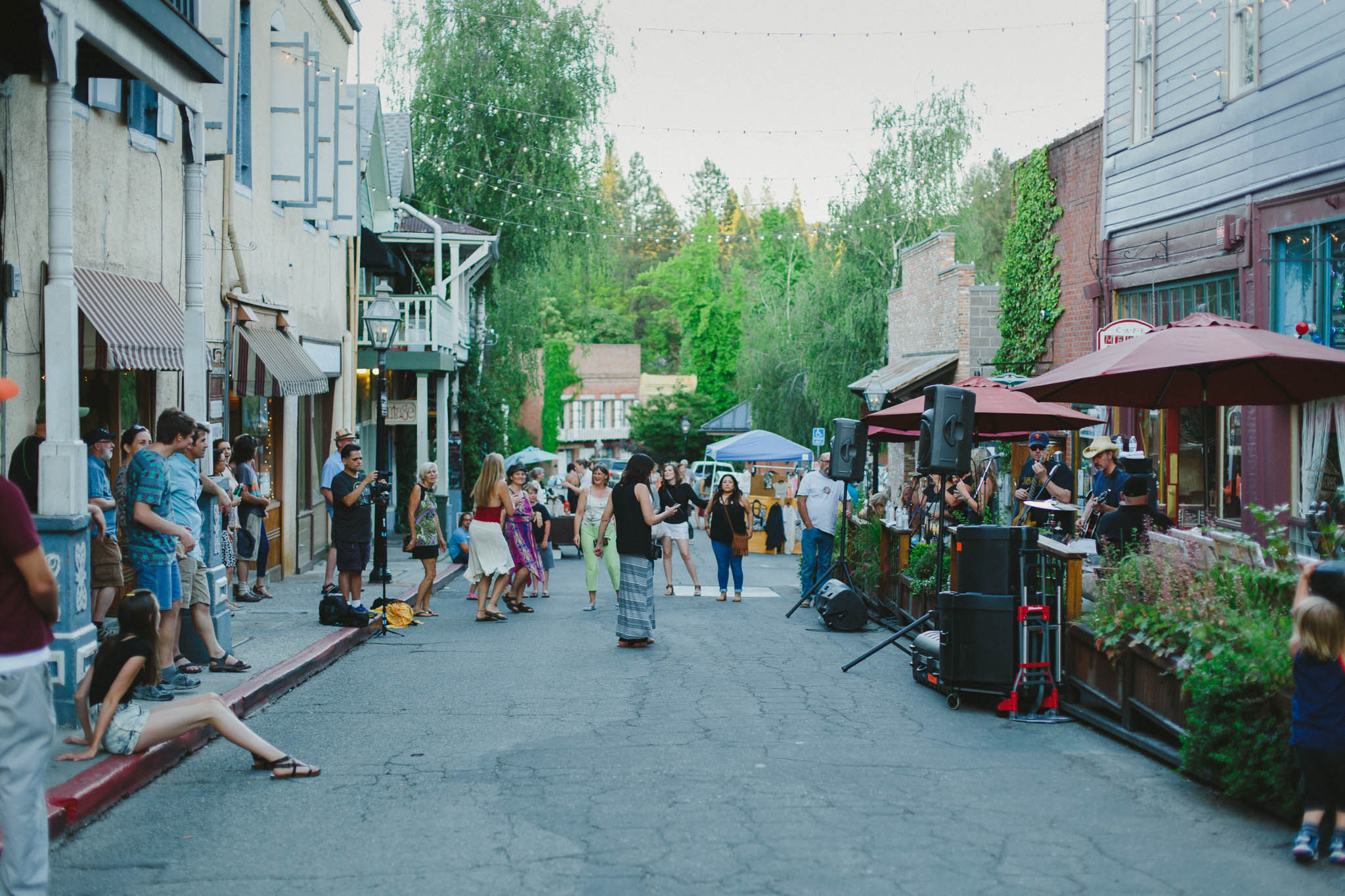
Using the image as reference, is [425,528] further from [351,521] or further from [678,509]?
[678,509]

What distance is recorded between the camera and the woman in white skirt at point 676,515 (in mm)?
14852

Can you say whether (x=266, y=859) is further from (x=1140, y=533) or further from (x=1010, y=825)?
(x=1140, y=533)

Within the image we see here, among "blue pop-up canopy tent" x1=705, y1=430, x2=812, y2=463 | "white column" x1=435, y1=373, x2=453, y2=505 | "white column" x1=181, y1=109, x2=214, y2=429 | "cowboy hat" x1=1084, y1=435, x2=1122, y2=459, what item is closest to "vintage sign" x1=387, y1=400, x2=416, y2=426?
"white column" x1=435, y1=373, x2=453, y2=505

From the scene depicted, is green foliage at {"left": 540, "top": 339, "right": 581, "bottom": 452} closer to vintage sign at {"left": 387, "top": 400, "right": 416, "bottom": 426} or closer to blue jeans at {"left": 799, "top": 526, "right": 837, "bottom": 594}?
vintage sign at {"left": 387, "top": 400, "right": 416, "bottom": 426}

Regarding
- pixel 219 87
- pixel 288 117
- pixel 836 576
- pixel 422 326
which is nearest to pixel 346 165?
pixel 288 117

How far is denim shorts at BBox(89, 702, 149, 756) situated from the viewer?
20.0 ft

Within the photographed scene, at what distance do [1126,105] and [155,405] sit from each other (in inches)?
467

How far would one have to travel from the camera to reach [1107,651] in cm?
740

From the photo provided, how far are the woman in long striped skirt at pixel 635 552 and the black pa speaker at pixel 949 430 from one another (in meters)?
2.86

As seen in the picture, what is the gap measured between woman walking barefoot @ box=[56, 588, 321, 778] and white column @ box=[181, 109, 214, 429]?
12.6 feet

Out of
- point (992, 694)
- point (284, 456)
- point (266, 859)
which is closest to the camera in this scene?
point (266, 859)

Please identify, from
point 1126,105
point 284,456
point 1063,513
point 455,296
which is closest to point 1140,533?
point 1063,513

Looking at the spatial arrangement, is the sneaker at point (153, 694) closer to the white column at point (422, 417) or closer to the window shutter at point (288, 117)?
the window shutter at point (288, 117)

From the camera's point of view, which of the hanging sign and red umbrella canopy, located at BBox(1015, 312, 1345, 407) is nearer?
red umbrella canopy, located at BBox(1015, 312, 1345, 407)
